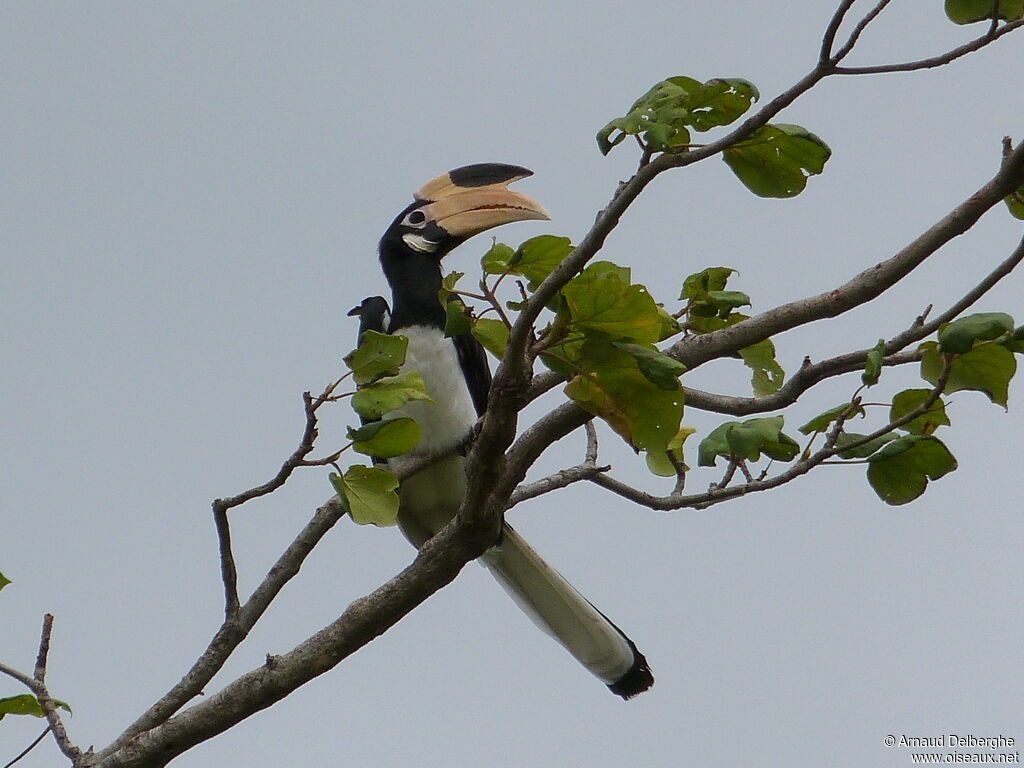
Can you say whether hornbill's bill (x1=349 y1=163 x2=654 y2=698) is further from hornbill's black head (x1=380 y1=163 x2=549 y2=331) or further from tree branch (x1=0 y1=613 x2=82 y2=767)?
tree branch (x1=0 y1=613 x2=82 y2=767)

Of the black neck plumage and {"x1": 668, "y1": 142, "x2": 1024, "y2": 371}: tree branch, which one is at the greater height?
the black neck plumage

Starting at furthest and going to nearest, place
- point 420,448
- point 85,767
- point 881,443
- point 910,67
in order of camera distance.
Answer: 1. point 420,448
2. point 85,767
3. point 881,443
4. point 910,67

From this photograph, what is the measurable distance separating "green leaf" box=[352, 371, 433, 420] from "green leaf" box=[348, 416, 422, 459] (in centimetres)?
3

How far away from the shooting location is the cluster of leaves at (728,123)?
2.26m

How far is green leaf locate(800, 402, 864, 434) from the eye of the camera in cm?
267

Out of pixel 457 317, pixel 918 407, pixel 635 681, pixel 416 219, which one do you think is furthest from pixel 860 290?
pixel 416 219

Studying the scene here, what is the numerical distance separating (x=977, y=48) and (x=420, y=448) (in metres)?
2.81

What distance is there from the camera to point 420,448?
188 inches

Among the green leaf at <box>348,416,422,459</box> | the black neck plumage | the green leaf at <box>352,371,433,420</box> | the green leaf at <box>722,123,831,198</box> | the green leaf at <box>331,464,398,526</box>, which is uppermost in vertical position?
the black neck plumage

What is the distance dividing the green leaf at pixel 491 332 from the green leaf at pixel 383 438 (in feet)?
0.78

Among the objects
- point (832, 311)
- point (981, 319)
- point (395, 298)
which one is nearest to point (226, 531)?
point (832, 311)

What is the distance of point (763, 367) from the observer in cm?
337

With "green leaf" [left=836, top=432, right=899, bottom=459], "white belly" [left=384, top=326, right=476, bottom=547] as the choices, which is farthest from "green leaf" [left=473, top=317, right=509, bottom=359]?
"white belly" [left=384, top=326, right=476, bottom=547]

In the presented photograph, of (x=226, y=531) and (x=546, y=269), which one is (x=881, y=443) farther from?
(x=226, y=531)
